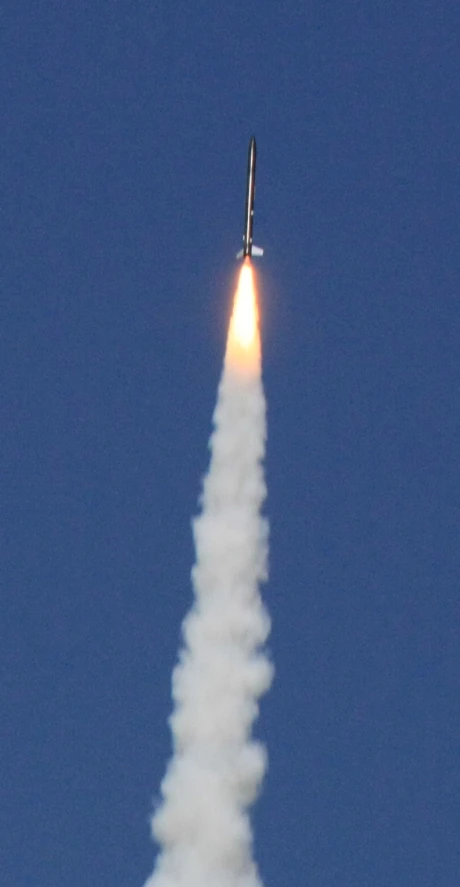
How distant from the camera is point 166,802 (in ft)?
102

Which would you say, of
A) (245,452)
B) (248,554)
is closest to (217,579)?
(248,554)

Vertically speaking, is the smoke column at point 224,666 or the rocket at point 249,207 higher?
the rocket at point 249,207

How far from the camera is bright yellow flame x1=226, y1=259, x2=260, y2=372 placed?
32562mm

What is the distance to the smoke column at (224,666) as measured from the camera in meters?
30.6

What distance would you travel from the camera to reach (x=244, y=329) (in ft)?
107

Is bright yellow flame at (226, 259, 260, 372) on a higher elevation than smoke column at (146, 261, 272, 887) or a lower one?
higher

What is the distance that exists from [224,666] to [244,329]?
296 inches

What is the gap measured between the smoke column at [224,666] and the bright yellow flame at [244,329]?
0.9 inches

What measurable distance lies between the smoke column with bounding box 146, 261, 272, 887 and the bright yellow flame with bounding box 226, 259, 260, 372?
2cm

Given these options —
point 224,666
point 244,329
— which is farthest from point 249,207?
point 224,666

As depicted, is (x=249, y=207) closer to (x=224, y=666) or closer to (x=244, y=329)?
(x=244, y=329)

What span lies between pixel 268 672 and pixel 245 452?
491 centimetres

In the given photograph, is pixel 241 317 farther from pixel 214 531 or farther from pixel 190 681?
pixel 190 681

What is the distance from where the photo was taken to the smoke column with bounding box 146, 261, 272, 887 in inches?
1204
